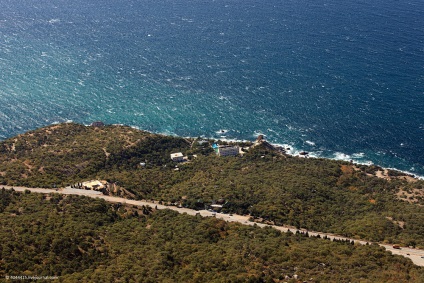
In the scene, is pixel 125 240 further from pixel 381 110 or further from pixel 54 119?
pixel 381 110

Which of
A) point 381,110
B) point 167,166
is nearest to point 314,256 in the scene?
point 167,166

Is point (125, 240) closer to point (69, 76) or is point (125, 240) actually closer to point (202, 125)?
point (202, 125)

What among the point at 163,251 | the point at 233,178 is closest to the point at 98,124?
the point at 233,178

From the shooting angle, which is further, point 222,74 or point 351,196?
point 222,74

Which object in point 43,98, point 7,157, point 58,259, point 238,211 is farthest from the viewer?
point 43,98

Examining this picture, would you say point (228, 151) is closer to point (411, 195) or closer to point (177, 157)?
point (177, 157)

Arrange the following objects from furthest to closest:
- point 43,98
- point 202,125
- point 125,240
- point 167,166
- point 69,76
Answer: point 69,76 < point 43,98 < point 202,125 < point 167,166 < point 125,240

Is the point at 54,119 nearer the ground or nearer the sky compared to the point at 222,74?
nearer the ground
